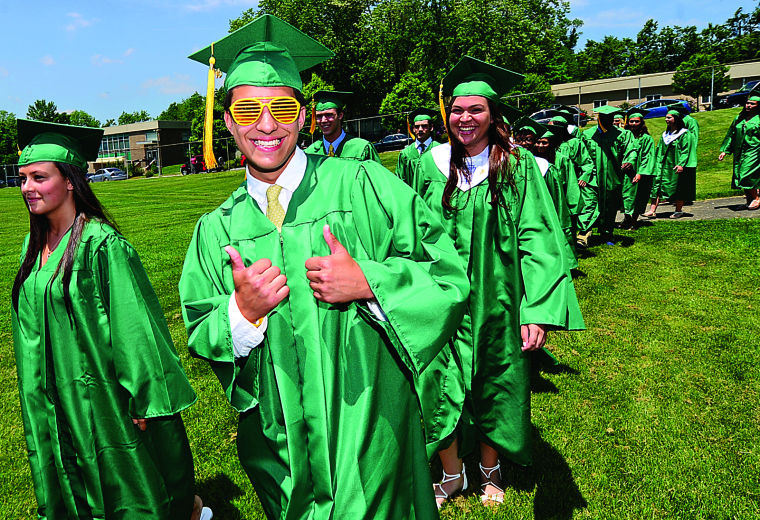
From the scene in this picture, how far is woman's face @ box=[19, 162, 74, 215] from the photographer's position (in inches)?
108

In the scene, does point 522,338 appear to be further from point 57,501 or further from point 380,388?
point 57,501

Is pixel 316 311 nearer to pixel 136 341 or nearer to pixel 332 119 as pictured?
pixel 136 341

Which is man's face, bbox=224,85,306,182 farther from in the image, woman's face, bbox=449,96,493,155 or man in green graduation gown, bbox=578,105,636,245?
man in green graduation gown, bbox=578,105,636,245

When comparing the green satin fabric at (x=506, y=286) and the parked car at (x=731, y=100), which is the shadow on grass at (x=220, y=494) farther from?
the parked car at (x=731, y=100)

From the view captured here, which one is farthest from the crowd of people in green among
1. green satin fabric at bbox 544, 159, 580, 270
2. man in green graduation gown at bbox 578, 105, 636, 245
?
man in green graduation gown at bbox 578, 105, 636, 245

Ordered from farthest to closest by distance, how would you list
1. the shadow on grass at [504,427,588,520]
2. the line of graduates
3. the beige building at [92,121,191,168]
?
1. the beige building at [92,121,191,168]
2. the shadow on grass at [504,427,588,520]
3. the line of graduates

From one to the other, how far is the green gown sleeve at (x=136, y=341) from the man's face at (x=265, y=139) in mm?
1161

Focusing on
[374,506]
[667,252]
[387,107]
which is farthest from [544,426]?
[387,107]

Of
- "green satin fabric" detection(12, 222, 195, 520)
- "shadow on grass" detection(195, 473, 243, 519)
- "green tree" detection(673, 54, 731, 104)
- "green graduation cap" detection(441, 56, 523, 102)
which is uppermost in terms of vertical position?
"green tree" detection(673, 54, 731, 104)

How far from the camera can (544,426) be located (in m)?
4.31

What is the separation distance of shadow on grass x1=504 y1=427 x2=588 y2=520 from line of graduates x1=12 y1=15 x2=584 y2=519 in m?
0.26

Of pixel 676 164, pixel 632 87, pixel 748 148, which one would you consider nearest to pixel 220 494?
pixel 676 164

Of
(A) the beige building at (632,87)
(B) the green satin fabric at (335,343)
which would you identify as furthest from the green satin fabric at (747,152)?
(A) the beige building at (632,87)

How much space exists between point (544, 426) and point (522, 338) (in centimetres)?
155
